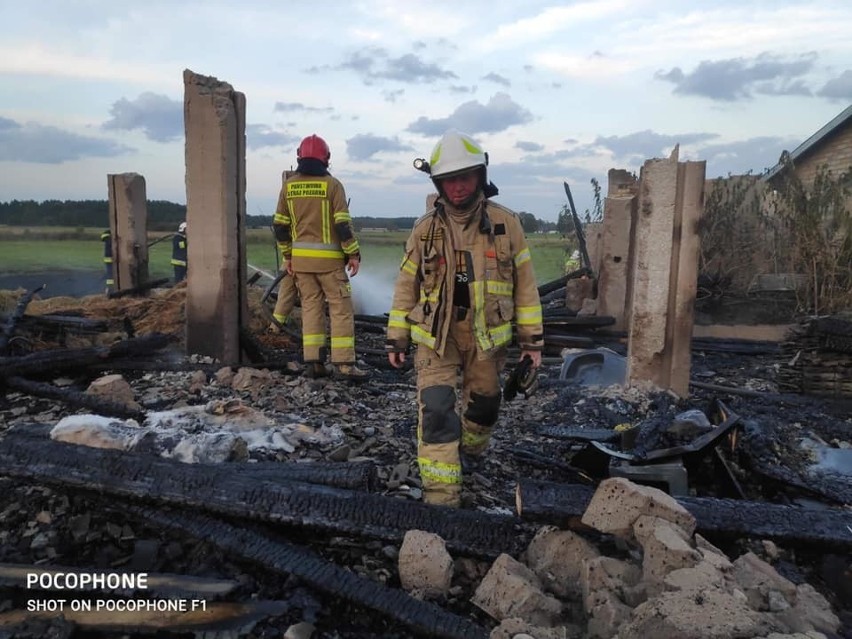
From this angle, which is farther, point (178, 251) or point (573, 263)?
point (573, 263)

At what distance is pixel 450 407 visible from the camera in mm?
3467

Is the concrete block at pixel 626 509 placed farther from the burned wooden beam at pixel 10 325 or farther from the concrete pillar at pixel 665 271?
the burned wooden beam at pixel 10 325

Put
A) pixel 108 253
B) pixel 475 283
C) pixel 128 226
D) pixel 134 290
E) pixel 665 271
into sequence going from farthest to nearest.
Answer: pixel 108 253 → pixel 128 226 → pixel 134 290 → pixel 665 271 → pixel 475 283

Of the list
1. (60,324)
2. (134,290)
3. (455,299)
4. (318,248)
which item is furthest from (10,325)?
(455,299)

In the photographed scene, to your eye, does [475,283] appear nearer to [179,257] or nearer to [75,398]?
[75,398]

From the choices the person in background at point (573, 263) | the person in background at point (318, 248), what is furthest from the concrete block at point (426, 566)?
the person in background at point (573, 263)

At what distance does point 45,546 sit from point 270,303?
282 inches

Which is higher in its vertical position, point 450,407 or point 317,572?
point 450,407

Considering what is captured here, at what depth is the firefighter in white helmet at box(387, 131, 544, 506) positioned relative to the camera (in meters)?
3.45

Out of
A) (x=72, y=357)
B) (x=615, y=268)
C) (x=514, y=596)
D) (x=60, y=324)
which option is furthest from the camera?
(x=615, y=268)

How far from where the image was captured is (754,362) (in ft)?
27.1

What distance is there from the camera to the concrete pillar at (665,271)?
545 centimetres

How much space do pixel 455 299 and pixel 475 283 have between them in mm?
171

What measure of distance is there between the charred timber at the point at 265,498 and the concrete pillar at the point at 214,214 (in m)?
3.47
